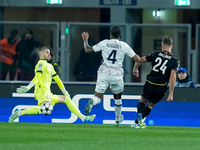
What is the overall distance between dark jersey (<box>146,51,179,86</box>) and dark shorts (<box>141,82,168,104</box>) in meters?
0.08

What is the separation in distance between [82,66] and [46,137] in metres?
5.59

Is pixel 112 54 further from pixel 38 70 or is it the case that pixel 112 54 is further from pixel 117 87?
pixel 38 70

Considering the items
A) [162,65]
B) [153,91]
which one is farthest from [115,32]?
[153,91]

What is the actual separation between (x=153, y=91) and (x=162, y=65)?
521mm

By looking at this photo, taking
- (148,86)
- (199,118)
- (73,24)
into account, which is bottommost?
(199,118)

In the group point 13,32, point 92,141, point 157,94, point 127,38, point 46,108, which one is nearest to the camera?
point 92,141

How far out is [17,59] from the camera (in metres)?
14.3

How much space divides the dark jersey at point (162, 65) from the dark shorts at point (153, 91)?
0.27 feet

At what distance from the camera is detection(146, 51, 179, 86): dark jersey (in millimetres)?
10805

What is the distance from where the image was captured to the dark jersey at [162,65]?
10.8 meters

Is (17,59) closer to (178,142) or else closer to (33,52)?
(33,52)

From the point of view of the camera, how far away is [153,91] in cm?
1091

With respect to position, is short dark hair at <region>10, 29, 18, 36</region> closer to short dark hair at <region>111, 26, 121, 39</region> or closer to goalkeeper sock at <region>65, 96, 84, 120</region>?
goalkeeper sock at <region>65, 96, 84, 120</region>

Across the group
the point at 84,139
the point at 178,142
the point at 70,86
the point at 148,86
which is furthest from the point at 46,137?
the point at 70,86
